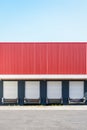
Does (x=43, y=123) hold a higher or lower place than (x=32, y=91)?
lower

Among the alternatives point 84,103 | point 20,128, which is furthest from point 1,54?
point 20,128

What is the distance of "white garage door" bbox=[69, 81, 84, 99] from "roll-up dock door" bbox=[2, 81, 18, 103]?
192 inches

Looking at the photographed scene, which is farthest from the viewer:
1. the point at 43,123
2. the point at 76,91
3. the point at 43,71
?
the point at 43,71

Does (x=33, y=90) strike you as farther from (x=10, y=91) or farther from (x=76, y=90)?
(x=76, y=90)

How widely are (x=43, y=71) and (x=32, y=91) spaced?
203cm

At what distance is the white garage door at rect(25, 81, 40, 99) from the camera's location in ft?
79.5

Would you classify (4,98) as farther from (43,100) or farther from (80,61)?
(80,61)

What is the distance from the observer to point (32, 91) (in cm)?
2425

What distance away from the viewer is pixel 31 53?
2462 cm

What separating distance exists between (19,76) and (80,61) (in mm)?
5587

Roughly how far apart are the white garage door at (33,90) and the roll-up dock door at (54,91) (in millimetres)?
972

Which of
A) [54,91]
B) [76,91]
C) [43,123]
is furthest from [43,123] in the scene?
[76,91]

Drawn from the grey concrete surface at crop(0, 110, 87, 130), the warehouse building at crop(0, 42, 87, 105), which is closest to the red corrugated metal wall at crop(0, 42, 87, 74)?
the warehouse building at crop(0, 42, 87, 105)

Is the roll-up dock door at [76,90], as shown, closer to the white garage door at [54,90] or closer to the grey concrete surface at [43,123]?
the white garage door at [54,90]
